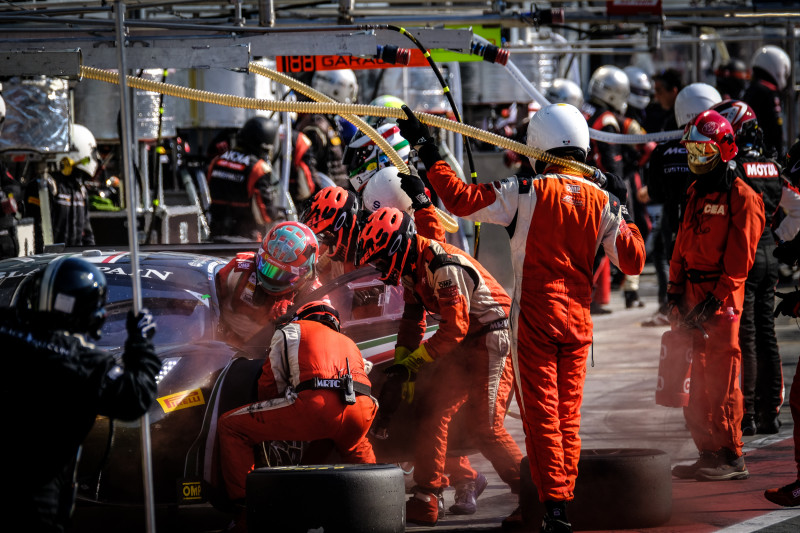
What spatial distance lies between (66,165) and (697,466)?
24.8 feet

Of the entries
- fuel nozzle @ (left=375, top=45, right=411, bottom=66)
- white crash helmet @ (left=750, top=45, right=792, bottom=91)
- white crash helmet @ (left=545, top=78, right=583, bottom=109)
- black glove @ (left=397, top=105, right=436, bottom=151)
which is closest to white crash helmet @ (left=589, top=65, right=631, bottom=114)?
white crash helmet @ (left=545, top=78, right=583, bottom=109)

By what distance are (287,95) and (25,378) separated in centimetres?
958

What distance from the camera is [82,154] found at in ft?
39.4

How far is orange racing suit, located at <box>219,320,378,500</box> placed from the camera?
17.4 ft

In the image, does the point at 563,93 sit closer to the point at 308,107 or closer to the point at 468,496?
the point at 468,496

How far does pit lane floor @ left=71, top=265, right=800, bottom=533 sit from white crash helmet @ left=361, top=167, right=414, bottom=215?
1670 millimetres

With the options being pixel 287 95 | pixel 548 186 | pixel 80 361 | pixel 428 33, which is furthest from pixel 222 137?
pixel 80 361

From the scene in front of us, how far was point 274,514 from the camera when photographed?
480cm

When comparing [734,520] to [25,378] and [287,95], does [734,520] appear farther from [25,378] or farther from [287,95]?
[287,95]

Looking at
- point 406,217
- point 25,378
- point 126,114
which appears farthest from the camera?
point 406,217

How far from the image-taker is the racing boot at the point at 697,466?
21.8 ft

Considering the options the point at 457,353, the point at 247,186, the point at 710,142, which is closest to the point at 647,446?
the point at 457,353

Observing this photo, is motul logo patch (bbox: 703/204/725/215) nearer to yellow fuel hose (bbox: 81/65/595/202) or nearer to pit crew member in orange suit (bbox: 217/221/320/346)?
yellow fuel hose (bbox: 81/65/595/202)

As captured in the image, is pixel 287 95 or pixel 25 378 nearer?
pixel 25 378
